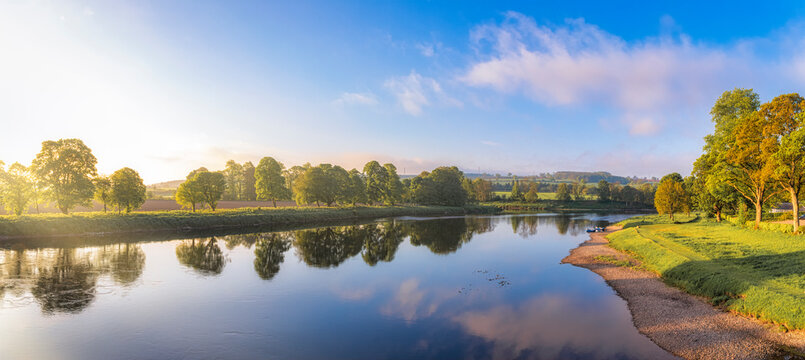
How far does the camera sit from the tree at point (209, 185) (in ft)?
217

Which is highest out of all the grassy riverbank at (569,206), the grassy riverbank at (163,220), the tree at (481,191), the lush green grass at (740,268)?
the tree at (481,191)

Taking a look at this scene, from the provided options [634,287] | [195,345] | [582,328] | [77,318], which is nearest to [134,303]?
[77,318]

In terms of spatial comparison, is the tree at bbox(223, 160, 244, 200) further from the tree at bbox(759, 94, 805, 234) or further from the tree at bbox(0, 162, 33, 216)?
the tree at bbox(759, 94, 805, 234)

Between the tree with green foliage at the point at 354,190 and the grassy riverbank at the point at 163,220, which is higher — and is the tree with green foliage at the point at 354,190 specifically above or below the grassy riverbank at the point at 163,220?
above

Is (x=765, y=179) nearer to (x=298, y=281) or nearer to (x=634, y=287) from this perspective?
(x=634, y=287)

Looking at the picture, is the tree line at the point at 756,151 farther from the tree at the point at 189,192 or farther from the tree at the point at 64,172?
the tree at the point at 64,172

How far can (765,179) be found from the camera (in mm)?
32156

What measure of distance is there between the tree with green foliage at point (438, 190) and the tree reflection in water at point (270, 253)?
6294 centimetres

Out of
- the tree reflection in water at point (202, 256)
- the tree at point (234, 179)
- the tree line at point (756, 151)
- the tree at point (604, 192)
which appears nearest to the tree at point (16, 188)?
the tree reflection in water at point (202, 256)

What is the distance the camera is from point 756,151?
3400 cm

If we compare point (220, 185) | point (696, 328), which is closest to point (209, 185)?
point (220, 185)

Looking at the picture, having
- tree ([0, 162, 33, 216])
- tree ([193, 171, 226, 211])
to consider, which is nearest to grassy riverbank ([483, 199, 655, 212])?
tree ([193, 171, 226, 211])

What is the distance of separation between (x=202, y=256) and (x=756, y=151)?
187 feet

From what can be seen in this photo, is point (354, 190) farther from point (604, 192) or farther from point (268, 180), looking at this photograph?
point (604, 192)
